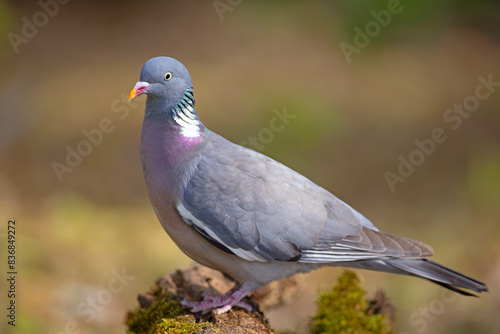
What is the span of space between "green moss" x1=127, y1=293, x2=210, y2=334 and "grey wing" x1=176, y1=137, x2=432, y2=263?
577mm

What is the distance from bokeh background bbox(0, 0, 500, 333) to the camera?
672cm

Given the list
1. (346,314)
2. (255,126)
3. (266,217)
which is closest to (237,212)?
(266,217)

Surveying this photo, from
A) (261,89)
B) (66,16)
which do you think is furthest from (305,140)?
(66,16)

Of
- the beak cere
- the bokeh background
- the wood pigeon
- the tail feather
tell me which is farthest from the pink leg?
the bokeh background

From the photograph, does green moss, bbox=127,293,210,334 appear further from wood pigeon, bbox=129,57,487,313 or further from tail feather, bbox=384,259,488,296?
tail feather, bbox=384,259,488,296

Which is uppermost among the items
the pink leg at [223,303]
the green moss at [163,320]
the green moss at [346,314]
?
the green moss at [346,314]

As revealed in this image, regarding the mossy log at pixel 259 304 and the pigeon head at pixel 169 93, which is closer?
the pigeon head at pixel 169 93

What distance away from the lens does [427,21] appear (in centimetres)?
1074

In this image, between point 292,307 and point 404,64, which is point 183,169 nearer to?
point 292,307

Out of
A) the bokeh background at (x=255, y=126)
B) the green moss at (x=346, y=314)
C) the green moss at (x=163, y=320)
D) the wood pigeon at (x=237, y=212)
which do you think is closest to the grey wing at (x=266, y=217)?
the wood pigeon at (x=237, y=212)

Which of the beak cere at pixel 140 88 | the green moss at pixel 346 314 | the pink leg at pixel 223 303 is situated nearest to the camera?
the beak cere at pixel 140 88

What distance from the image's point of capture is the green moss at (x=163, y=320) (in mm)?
3777

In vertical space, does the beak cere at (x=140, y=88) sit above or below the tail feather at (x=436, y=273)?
below

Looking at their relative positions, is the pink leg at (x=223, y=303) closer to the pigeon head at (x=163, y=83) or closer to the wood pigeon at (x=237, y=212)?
the wood pigeon at (x=237, y=212)
